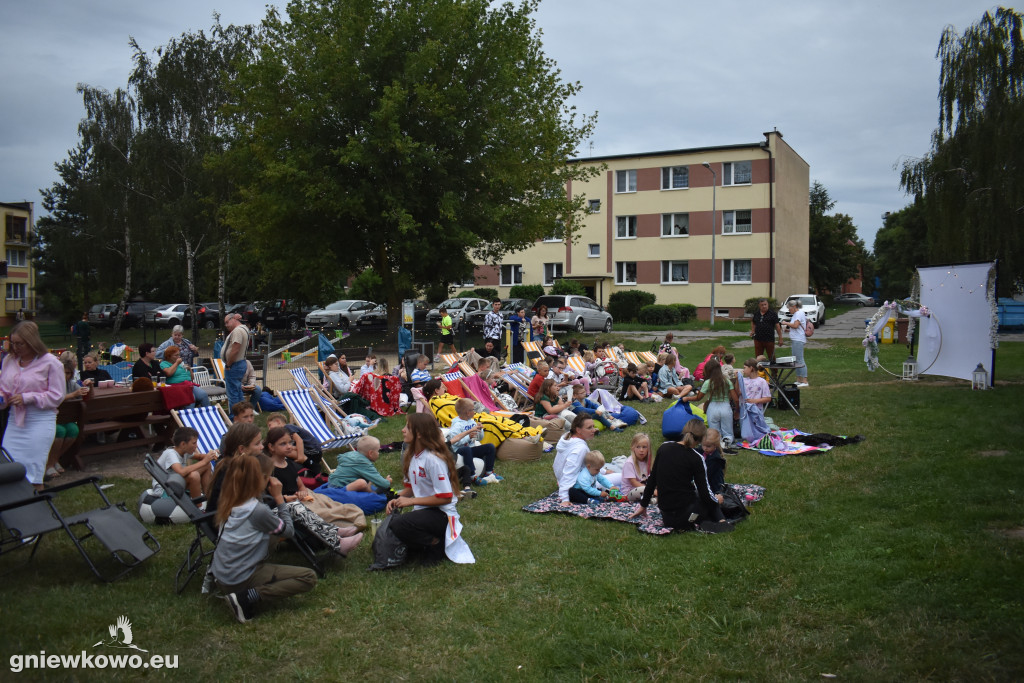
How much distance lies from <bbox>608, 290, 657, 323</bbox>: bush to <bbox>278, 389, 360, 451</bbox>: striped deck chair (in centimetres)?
2629

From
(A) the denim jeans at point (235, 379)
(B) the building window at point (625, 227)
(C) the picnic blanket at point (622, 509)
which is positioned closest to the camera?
(C) the picnic blanket at point (622, 509)

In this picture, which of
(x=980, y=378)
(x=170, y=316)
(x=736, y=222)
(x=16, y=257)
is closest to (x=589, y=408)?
(x=980, y=378)

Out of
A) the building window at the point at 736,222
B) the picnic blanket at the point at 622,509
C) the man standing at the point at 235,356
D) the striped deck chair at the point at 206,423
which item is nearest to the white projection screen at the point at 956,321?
the picnic blanket at the point at 622,509

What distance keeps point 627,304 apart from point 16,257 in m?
46.5

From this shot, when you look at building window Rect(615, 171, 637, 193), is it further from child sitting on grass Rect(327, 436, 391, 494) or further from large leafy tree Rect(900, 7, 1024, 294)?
child sitting on grass Rect(327, 436, 391, 494)

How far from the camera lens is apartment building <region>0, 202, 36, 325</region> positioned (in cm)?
5122

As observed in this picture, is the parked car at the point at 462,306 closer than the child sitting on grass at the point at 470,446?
No

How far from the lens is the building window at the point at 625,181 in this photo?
4075 centimetres

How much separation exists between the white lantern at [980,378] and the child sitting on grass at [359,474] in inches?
461

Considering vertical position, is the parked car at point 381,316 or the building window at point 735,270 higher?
the building window at point 735,270

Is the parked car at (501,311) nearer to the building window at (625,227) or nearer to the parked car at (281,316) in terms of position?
the parked car at (281,316)

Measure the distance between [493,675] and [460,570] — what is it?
151cm

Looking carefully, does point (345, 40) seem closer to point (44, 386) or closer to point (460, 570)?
point (44, 386)

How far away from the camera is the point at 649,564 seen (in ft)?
18.1
